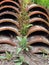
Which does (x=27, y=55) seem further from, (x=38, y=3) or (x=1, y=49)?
A: (x=38, y=3)

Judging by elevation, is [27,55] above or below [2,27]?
below

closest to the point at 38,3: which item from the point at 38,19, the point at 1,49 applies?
the point at 38,19

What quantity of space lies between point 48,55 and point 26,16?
592 mm

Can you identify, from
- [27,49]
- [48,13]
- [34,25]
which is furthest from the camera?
[48,13]

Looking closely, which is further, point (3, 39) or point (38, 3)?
point (38, 3)

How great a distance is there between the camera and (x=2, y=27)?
3500 mm

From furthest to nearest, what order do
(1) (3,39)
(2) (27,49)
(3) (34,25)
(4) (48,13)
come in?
1. (4) (48,13)
2. (3) (34,25)
3. (1) (3,39)
4. (2) (27,49)

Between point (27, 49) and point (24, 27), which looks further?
point (24, 27)

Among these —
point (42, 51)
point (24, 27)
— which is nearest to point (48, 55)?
point (42, 51)

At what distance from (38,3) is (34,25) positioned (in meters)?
0.66

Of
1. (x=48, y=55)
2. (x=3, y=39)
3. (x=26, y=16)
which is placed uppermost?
(x=26, y=16)

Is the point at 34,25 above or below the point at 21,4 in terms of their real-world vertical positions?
below

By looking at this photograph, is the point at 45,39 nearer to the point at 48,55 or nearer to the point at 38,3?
the point at 48,55

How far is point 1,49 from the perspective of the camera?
3271mm
